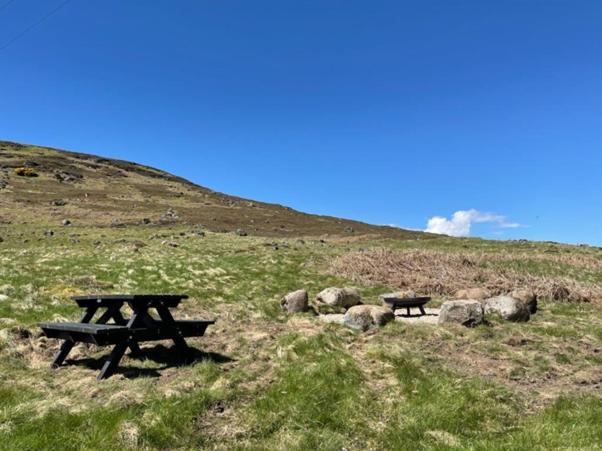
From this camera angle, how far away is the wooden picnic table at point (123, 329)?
387 inches

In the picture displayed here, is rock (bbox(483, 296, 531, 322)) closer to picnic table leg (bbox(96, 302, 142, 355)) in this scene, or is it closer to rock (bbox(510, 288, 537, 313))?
rock (bbox(510, 288, 537, 313))

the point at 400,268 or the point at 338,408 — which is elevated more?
the point at 400,268

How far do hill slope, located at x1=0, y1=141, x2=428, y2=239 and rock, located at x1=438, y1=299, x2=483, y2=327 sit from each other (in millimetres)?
41323

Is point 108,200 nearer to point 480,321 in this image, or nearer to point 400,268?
point 400,268

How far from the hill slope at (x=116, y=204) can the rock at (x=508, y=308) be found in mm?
40572

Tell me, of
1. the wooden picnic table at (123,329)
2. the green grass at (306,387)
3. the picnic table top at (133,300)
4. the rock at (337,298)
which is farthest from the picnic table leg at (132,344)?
the rock at (337,298)

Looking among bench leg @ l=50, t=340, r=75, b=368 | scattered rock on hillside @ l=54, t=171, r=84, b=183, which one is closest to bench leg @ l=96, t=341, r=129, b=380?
bench leg @ l=50, t=340, r=75, b=368

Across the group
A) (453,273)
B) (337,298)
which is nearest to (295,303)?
(337,298)

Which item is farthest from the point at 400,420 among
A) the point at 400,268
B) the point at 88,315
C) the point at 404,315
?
the point at 400,268

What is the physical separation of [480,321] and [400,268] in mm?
11923

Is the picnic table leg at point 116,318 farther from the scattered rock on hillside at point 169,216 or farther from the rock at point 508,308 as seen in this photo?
the scattered rock on hillside at point 169,216

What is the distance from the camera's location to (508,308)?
1700 centimetres

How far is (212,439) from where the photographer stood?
7.42m

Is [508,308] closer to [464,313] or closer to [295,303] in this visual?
[464,313]
